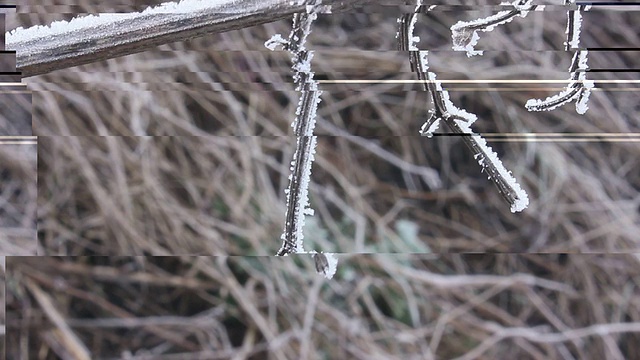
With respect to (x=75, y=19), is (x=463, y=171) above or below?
below

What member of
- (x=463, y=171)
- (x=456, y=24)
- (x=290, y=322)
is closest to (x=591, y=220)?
(x=463, y=171)

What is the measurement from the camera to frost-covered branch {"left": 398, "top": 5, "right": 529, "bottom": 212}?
89 centimetres

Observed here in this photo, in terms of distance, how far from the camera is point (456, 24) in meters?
0.89

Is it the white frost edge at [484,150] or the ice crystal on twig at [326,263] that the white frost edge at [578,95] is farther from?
the ice crystal on twig at [326,263]

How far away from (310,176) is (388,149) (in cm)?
11

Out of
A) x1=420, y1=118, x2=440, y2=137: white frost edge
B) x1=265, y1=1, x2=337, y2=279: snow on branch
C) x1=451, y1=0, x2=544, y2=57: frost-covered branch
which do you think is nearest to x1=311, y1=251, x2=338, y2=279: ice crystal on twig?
x1=265, y1=1, x2=337, y2=279: snow on branch

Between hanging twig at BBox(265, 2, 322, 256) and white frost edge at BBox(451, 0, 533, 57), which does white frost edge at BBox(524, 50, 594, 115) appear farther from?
hanging twig at BBox(265, 2, 322, 256)

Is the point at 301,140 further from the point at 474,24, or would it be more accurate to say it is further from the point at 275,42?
the point at 474,24

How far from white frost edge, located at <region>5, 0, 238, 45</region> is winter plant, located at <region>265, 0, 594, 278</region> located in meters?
0.10

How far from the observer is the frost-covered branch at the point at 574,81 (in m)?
A: 0.90

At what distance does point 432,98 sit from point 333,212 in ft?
0.63

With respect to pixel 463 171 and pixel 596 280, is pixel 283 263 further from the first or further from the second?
pixel 596 280

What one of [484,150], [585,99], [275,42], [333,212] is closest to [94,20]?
[275,42]

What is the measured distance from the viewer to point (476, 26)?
887 millimetres
